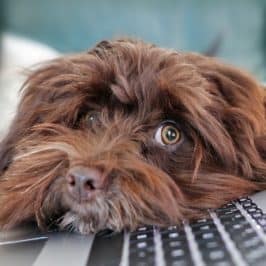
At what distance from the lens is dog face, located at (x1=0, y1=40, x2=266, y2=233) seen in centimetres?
149

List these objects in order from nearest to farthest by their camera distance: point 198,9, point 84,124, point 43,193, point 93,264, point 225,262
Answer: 1. point 225,262
2. point 93,264
3. point 43,193
4. point 84,124
5. point 198,9

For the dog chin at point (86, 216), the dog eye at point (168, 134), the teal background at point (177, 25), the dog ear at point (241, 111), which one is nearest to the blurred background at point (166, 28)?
the teal background at point (177, 25)

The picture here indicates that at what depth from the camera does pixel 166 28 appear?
4383 millimetres

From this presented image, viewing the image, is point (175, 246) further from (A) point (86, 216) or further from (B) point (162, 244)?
(A) point (86, 216)

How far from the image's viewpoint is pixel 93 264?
1298 mm

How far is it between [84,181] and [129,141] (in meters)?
0.31

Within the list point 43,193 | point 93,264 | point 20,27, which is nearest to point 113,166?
point 43,193

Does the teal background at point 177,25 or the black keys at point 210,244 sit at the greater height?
the teal background at point 177,25

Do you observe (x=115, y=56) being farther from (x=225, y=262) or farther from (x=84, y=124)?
(x=225, y=262)

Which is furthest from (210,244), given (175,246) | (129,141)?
(129,141)

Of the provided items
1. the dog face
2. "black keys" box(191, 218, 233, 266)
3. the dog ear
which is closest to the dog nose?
the dog face

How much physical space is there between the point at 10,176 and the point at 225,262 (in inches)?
29.8

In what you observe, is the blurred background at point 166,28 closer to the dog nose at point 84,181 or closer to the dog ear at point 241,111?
the dog ear at point 241,111

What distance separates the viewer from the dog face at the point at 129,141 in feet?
4.90
